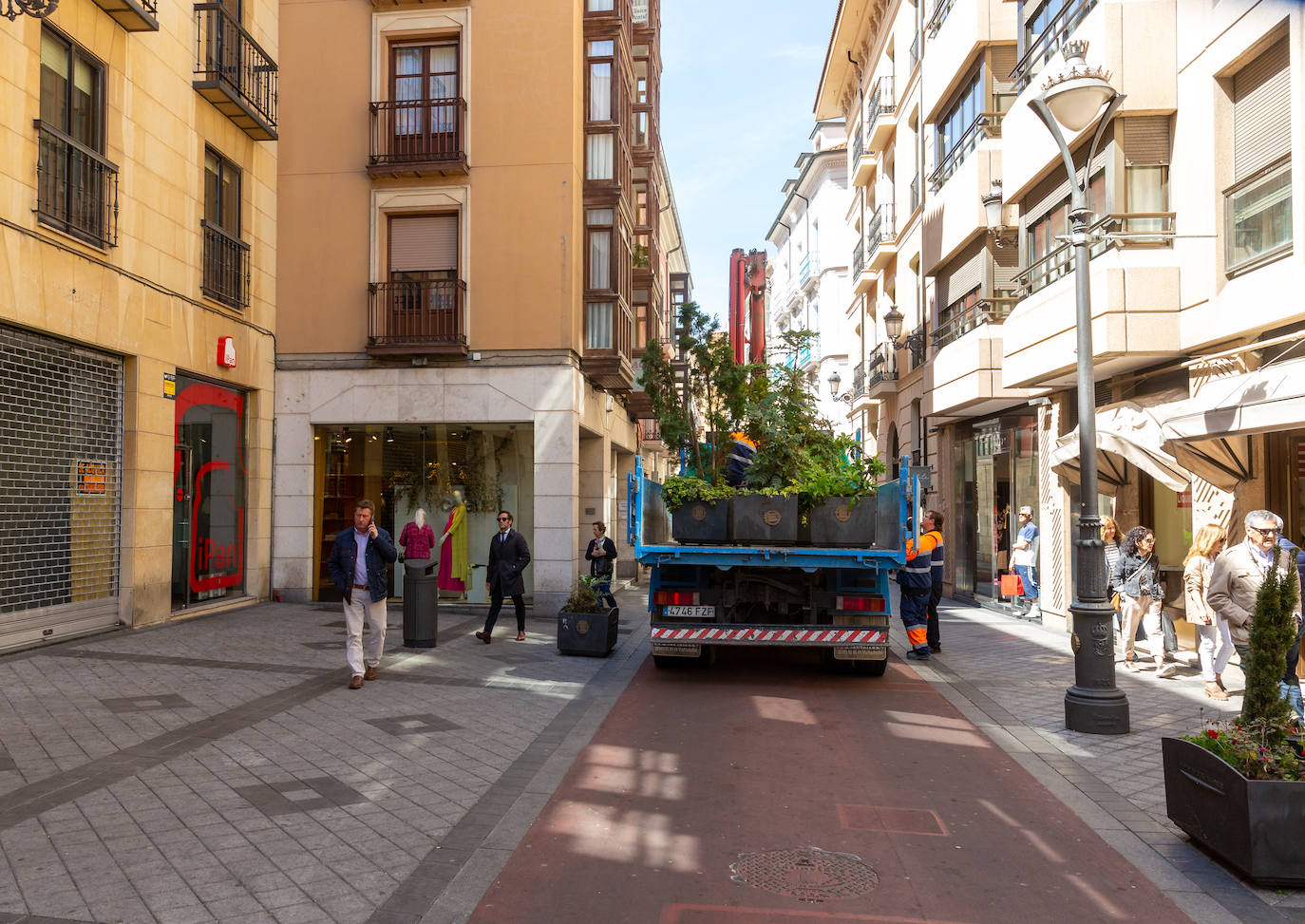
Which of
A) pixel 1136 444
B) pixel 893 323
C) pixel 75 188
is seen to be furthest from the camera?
pixel 893 323

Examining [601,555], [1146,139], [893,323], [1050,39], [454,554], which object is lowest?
[454,554]

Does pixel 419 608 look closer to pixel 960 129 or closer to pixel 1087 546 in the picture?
pixel 1087 546

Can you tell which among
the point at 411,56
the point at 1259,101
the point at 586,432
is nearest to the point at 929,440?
the point at 586,432

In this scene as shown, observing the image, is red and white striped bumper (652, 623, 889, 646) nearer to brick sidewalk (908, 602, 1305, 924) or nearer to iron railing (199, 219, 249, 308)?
brick sidewalk (908, 602, 1305, 924)

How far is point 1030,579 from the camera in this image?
16.2m

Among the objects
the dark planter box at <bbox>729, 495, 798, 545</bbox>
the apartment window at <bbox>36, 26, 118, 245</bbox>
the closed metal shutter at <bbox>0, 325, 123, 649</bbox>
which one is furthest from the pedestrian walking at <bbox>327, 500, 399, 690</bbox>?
the apartment window at <bbox>36, 26, 118, 245</bbox>

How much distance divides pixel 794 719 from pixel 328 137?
1336 cm

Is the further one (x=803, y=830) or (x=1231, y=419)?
(x=1231, y=419)

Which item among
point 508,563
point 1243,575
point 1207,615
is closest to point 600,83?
point 508,563

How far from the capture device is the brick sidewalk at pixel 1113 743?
439 centimetres

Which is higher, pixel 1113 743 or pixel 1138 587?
pixel 1138 587

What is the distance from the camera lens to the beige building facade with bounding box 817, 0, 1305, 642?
31.8 feet

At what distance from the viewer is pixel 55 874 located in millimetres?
4207

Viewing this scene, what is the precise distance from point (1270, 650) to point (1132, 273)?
24.9 feet
